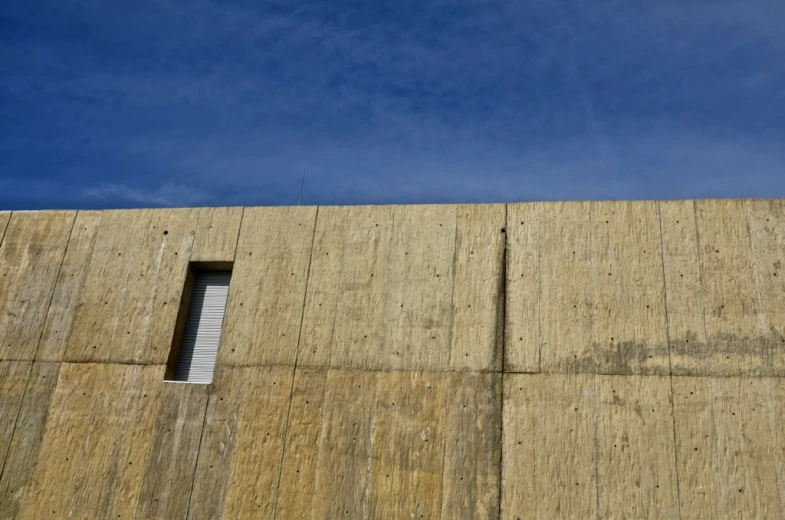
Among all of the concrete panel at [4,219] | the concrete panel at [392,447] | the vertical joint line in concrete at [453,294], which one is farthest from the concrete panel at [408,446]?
the concrete panel at [4,219]

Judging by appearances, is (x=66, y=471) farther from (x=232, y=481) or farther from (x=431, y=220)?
(x=431, y=220)

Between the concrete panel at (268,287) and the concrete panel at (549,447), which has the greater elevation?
the concrete panel at (268,287)

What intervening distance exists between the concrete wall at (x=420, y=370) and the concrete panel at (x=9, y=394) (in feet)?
0.13

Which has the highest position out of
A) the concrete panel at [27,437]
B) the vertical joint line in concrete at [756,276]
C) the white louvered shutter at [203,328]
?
the vertical joint line in concrete at [756,276]

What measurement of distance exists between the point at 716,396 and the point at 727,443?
58 centimetres

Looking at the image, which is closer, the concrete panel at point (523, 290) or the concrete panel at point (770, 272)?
the concrete panel at point (770, 272)

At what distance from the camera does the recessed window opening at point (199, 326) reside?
11539mm

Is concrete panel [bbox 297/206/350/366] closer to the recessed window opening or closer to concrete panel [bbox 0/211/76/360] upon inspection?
the recessed window opening

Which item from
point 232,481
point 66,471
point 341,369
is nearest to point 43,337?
point 66,471

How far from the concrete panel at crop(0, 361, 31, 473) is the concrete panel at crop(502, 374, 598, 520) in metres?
7.13

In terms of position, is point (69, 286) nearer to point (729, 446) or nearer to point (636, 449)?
point (636, 449)

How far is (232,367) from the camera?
11.2 metres

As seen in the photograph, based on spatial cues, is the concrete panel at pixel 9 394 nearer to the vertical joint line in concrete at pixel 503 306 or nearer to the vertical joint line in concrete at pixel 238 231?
the vertical joint line in concrete at pixel 238 231

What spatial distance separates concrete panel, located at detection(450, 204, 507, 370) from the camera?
10578 millimetres
